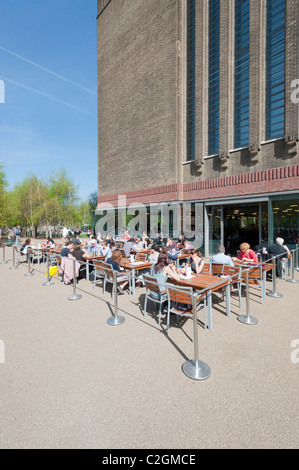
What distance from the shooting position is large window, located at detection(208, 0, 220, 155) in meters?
12.9

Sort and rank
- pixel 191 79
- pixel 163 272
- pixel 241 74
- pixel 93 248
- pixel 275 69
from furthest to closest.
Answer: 1. pixel 191 79
2. pixel 241 74
3. pixel 93 248
4. pixel 275 69
5. pixel 163 272

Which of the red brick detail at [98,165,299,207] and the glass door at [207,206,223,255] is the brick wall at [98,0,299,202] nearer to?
the red brick detail at [98,165,299,207]

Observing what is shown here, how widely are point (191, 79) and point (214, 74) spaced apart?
1.82 m

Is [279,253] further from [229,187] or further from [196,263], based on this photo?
[229,187]

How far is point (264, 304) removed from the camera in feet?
19.1

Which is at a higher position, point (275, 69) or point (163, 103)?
point (163, 103)

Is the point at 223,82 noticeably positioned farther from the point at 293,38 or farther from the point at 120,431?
the point at 120,431

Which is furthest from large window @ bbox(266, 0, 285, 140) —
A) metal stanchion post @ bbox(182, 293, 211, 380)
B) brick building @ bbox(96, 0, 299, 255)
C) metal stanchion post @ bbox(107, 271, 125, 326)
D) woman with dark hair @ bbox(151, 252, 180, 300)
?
metal stanchion post @ bbox(182, 293, 211, 380)

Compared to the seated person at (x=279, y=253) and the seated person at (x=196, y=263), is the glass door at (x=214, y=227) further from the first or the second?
the seated person at (x=196, y=263)

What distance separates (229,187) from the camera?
12.1 m

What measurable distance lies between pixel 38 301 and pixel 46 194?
36.3 metres

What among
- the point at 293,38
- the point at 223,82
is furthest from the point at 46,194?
the point at 293,38

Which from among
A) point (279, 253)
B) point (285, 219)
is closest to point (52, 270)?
point (279, 253)

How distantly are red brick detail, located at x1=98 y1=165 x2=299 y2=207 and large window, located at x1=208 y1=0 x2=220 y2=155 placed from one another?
218 centimetres
